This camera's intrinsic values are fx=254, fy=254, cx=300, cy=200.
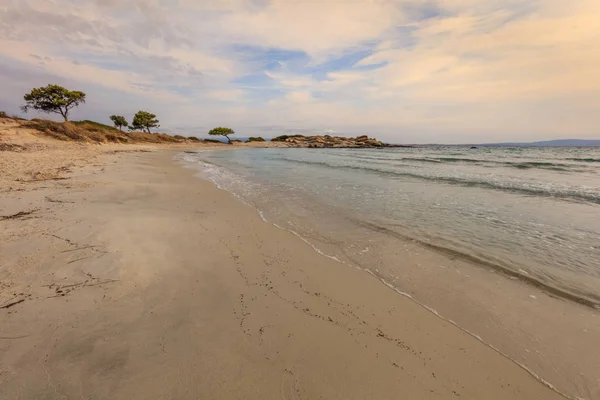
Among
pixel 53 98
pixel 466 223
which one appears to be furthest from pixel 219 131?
pixel 466 223

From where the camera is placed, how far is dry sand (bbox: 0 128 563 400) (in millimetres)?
2553

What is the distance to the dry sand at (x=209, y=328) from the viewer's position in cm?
255

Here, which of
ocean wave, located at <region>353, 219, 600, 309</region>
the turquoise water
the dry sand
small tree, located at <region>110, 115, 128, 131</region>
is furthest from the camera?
small tree, located at <region>110, 115, 128, 131</region>

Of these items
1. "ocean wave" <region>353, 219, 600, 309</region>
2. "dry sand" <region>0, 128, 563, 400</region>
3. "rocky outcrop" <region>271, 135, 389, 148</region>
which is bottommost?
Answer: "ocean wave" <region>353, 219, 600, 309</region>

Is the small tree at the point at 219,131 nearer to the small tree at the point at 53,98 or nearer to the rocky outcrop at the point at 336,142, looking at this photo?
the rocky outcrop at the point at 336,142

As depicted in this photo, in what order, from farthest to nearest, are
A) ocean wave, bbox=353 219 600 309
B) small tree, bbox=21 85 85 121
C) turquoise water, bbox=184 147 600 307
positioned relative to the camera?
small tree, bbox=21 85 85 121
turquoise water, bbox=184 147 600 307
ocean wave, bbox=353 219 600 309

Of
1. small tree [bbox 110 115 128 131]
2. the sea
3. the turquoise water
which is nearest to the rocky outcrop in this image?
small tree [bbox 110 115 128 131]

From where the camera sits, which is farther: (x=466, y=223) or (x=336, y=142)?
(x=336, y=142)

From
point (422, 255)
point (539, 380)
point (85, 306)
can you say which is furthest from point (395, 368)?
point (85, 306)

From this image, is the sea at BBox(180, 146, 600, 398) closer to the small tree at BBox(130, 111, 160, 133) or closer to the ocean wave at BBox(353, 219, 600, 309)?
the ocean wave at BBox(353, 219, 600, 309)

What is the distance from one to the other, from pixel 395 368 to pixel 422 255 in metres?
3.58

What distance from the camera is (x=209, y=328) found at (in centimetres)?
330

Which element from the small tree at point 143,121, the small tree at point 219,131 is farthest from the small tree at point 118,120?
the small tree at point 219,131

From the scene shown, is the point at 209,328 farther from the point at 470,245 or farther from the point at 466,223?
the point at 466,223
